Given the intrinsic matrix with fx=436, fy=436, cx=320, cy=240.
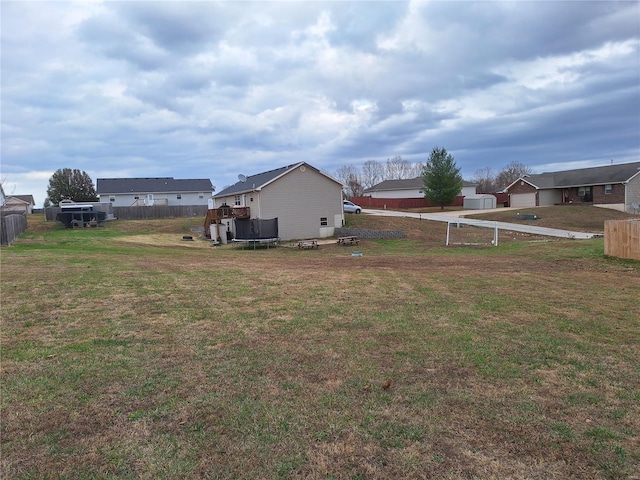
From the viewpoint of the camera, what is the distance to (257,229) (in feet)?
90.1

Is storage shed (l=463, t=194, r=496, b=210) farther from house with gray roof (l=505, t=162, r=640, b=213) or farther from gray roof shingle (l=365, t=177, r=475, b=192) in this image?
gray roof shingle (l=365, t=177, r=475, b=192)

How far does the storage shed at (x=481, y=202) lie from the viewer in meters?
60.1

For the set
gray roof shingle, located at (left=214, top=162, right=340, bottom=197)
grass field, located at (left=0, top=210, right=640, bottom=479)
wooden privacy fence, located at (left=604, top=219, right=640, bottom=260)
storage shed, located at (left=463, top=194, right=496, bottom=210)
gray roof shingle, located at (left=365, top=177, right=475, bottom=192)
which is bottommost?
grass field, located at (left=0, top=210, right=640, bottom=479)

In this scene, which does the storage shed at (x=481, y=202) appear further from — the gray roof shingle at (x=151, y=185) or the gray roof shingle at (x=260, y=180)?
the gray roof shingle at (x=151, y=185)

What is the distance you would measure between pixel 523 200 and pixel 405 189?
17.5 m

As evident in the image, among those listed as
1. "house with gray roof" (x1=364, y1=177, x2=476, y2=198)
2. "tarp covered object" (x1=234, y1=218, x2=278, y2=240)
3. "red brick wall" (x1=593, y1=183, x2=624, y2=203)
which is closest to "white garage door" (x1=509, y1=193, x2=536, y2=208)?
"red brick wall" (x1=593, y1=183, x2=624, y2=203)

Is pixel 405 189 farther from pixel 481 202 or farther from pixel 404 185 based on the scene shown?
pixel 481 202

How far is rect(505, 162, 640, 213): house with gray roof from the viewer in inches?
1865

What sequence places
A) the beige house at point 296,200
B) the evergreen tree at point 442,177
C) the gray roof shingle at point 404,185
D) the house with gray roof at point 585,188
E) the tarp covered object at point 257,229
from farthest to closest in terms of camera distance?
1. the gray roof shingle at point 404,185
2. the evergreen tree at point 442,177
3. the house with gray roof at point 585,188
4. the beige house at point 296,200
5. the tarp covered object at point 257,229

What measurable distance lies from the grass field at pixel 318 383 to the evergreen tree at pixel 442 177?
46493 mm

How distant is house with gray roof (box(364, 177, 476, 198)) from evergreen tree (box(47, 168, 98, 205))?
4823 cm

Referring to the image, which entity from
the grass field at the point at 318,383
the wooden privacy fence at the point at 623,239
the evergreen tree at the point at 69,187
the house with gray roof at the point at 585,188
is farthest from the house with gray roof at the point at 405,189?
the grass field at the point at 318,383

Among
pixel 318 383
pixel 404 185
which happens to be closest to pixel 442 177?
pixel 404 185

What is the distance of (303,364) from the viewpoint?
5.17 m
